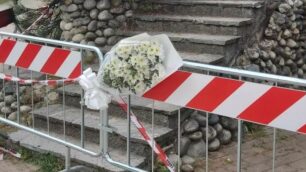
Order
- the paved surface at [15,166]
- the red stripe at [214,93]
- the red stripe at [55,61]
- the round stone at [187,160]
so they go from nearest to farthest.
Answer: the red stripe at [214,93], the red stripe at [55,61], the round stone at [187,160], the paved surface at [15,166]

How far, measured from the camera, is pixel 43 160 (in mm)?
5566

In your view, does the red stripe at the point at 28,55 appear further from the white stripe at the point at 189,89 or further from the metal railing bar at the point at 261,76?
the metal railing bar at the point at 261,76

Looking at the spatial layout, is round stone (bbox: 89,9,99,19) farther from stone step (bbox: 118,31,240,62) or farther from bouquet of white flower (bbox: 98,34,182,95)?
bouquet of white flower (bbox: 98,34,182,95)

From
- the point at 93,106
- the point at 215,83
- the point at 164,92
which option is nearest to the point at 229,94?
the point at 215,83

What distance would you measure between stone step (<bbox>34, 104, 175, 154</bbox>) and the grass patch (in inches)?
14.6

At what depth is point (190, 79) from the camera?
149 inches

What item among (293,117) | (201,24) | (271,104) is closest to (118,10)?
(201,24)

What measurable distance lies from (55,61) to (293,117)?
7.76 ft

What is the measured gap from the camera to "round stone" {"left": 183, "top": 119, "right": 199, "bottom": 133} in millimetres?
5418

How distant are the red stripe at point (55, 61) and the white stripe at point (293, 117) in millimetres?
2111

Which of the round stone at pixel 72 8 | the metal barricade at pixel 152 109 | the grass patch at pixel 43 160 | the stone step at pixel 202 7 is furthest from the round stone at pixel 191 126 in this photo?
the round stone at pixel 72 8

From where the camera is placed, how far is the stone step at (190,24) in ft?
20.8

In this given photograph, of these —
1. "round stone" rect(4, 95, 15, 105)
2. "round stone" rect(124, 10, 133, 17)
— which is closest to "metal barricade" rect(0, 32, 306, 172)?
"round stone" rect(4, 95, 15, 105)

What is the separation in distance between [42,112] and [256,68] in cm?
255
